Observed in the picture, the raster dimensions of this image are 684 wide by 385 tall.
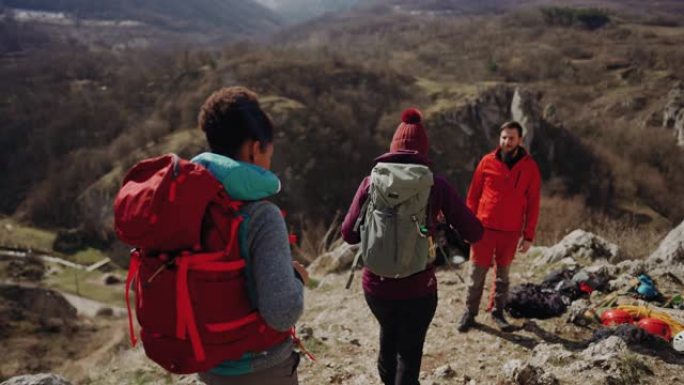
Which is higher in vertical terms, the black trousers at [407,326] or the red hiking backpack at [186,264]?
the red hiking backpack at [186,264]

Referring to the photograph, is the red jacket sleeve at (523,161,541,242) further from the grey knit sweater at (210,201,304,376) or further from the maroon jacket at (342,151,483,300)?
the grey knit sweater at (210,201,304,376)

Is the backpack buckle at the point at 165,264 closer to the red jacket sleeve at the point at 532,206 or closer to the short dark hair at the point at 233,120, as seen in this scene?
the short dark hair at the point at 233,120

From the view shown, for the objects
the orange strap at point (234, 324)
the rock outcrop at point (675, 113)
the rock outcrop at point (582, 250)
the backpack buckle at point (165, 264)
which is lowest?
the rock outcrop at point (675, 113)

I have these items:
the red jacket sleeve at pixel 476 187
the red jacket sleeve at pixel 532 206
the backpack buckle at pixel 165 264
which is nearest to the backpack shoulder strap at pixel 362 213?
the backpack buckle at pixel 165 264

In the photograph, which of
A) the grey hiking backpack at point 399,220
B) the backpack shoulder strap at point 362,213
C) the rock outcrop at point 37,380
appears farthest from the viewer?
the rock outcrop at point 37,380

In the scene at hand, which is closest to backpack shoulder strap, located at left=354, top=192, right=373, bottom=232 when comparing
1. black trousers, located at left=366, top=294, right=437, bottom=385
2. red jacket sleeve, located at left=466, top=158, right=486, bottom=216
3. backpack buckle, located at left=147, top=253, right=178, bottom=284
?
black trousers, located at left=366, top=294, right=437, bottom=385

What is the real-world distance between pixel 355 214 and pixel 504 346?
2339 millimetres

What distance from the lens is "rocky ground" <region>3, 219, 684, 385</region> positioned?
365 cm

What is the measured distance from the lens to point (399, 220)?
9.04 feet

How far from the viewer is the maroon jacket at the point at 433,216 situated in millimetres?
2840

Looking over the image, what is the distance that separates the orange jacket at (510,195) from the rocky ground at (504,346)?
2.24ft

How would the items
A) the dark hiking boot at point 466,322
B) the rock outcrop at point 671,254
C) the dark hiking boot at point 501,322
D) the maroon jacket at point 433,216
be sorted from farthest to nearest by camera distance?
1. the rock outcrop at point 671,254
2. the dark hiking boot at point 466,322
3. the dark hiking boot at point 501,322
4. the maroon jacket at point 433,216

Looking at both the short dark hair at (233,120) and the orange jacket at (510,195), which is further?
the orange jacket at (510,195)

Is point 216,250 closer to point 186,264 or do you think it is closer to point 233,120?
point 186,264
